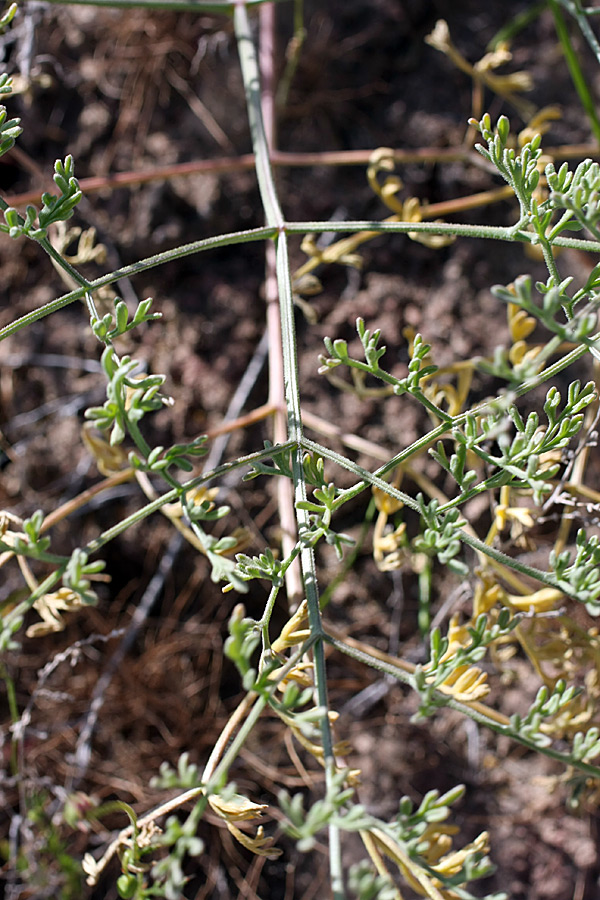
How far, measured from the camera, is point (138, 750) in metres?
1.58

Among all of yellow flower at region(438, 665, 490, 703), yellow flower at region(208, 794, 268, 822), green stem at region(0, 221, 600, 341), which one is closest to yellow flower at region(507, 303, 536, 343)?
green stem at region(0, 221, 600, 341)

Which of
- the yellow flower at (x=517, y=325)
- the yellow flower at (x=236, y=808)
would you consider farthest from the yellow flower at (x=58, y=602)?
the yellow flower at (x=517, y=325)

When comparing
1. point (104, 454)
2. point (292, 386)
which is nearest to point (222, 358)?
point (104, 454)

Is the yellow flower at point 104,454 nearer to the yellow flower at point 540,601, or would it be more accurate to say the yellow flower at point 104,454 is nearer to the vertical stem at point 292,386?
the vertical stem at point 292,386

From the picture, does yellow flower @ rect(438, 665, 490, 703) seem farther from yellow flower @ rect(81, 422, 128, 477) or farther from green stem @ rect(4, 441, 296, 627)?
yellow flower @ rect(81, 422, 128, 477)

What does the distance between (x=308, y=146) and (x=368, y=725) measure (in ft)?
4.56

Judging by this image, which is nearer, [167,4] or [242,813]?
[242,813]

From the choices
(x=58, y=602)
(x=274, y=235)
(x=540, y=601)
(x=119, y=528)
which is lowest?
(x=540, y=601)

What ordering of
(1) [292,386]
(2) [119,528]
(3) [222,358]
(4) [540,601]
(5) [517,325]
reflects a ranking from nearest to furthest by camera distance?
(2) [119,528] < (1) [292,386] < (4) [540,601] < (5) [517,325] < (3) [222,358]

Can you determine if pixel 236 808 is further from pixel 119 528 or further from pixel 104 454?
pixel 104 454

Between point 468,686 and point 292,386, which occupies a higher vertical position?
point 292,386

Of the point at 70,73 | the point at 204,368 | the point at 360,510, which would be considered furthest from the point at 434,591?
the point at 70,73

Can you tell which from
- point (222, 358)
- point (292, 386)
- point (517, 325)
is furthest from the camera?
point (222, 358)

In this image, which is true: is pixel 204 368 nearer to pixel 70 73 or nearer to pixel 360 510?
pixel 360 510
